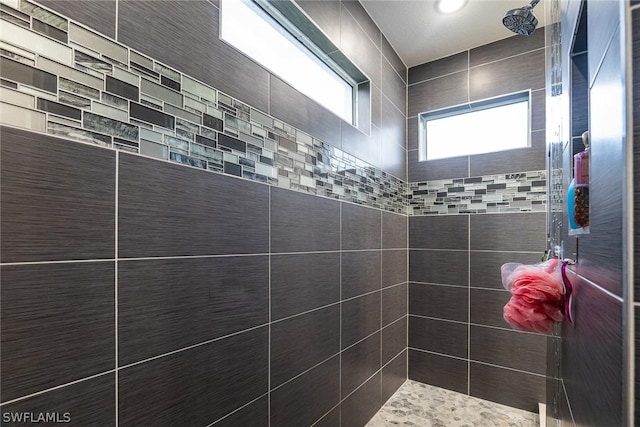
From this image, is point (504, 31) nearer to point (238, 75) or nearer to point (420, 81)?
point (420, 81)

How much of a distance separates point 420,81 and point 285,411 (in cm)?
248

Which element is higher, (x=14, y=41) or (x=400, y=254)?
(x=14, y=41)

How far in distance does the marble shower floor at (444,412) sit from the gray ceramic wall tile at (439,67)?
2434 millimetres

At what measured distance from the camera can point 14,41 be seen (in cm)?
62

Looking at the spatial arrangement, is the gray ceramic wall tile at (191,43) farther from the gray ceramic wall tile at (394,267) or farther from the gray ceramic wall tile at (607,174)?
the gray ceramic wall tile at (394,267)

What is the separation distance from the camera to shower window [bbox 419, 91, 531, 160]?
2.24 m

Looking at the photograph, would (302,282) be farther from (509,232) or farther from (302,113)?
(509,232)

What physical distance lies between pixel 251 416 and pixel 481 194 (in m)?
2.02

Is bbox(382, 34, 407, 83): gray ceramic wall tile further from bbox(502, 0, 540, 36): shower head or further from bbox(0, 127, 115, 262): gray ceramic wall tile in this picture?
bbox(0, 127, 115, 262): gray ceramic wall tile

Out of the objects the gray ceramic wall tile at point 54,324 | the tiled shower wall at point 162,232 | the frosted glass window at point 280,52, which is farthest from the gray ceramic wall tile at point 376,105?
the gray ceramic wall tile at point 54,324

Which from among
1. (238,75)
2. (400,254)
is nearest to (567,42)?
(238,75)

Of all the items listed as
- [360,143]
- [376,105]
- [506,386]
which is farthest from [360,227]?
[506,386]

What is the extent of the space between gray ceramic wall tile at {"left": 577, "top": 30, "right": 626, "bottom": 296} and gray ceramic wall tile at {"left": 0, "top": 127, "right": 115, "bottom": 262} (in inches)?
Answer: 37.2

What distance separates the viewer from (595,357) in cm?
54
